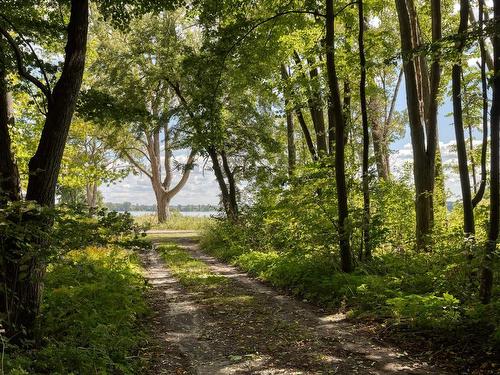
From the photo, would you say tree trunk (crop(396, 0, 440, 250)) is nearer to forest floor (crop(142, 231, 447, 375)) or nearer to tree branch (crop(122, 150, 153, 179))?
forest floor (crop(142, 231, 447, 375))

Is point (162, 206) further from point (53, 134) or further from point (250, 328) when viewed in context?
point (53, 134)

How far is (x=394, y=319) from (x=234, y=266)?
24.9 ft

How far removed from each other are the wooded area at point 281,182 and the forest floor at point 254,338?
457 mm

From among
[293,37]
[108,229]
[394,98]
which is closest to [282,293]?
[108,229]

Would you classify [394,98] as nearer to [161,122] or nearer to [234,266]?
[161,122]

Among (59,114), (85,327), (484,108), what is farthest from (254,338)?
(484,108)

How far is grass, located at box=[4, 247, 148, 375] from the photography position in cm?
448

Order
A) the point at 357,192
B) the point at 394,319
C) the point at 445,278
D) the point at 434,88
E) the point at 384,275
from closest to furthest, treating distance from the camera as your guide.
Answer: the point at 394,319 → the point at 445,278 → the point at 384,275 → the point at 357,192 → the point at 434,88

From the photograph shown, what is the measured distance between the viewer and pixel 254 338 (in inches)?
251

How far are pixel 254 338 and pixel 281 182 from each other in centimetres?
504

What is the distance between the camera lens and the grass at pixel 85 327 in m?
4.48

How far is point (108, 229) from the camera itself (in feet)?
15.9

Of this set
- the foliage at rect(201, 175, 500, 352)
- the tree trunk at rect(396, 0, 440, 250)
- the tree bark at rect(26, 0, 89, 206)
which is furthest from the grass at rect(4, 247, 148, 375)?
the tree trunk at rect(396, 0, 440, 250)

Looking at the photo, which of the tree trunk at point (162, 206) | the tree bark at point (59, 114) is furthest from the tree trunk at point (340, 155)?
the tree trunk at point (162, 206)
